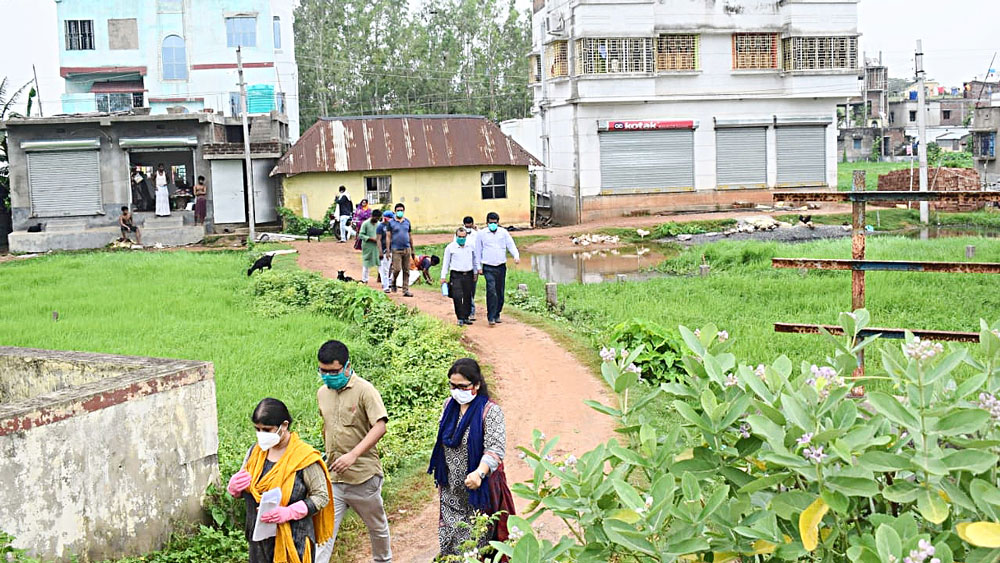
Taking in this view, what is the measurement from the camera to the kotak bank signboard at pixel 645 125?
36844 millimetres

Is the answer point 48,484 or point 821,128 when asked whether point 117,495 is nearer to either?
point 48,484

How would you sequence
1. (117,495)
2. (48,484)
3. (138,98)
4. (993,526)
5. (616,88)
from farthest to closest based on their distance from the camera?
(138,98), (616,88), (117,495), (48,484), (993,526)

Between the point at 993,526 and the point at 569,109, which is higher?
the point at 569,109

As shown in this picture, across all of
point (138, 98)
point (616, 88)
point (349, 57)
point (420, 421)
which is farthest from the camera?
point (349, 57)

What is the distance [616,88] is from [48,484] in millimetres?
31927

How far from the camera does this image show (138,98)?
44125 millimetres

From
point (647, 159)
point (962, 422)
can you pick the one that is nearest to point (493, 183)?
point (647, 159)

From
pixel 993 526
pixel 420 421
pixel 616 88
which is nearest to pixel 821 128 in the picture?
pixel 616 88

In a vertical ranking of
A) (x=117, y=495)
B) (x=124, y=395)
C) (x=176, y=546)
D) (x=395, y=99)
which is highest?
(x=395, y=99)

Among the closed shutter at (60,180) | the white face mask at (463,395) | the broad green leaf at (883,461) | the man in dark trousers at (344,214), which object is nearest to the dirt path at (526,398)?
the white face mask at (463,395)

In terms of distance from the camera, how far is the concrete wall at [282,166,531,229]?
3253 cm

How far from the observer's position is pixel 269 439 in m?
5.71

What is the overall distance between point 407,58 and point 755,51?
26.2 m

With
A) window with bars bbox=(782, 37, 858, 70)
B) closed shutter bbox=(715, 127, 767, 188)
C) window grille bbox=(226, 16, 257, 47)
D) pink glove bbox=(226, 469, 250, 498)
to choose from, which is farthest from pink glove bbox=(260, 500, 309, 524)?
window grille bbox=(226, 16, 257, 47)
